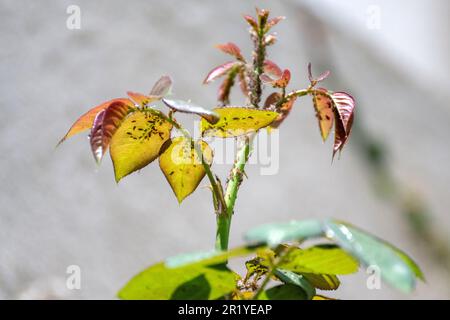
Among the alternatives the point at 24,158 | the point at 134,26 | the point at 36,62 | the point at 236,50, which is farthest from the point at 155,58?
the point at 236,50

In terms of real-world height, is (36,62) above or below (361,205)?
above

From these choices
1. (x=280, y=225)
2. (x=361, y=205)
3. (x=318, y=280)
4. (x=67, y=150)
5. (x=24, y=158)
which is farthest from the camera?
(x=361, y=205)

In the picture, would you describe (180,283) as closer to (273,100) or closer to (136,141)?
(136,141)

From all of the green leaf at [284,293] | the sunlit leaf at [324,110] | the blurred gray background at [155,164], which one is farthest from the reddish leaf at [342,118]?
the blurred gray background at [155,164]

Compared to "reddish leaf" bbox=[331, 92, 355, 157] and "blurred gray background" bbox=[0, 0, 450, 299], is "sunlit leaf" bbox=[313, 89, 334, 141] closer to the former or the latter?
"reddish leaf" bbox=[331, 92, 355, 157]

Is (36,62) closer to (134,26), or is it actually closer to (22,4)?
(22,4)

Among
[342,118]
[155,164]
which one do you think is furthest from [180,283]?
[155,164]

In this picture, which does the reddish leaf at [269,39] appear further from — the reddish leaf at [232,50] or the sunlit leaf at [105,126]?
the sunlit leaf at [105,126]
